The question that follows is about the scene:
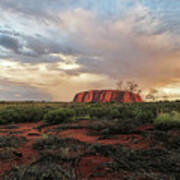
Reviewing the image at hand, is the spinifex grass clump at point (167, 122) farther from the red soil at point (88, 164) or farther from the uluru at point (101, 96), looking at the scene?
the uluru at point (101, 96)

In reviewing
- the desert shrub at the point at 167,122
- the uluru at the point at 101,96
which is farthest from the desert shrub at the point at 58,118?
the uluru at the point at 101,96

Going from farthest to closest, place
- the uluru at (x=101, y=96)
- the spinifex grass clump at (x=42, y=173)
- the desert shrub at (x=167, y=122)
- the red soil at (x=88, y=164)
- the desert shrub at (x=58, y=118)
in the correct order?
1. the uluru at (x=101, y=96)
2. the desert shrub at (x=58, y=118)
3. the desert shrub at (x=167, y=122)
4. the red soil at (x=88, y=164)
5. the spinifex grass clump at (x=42, y=173)

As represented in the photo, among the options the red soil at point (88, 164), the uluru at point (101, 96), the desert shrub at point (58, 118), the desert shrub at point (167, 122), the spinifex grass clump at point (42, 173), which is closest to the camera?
the spinifex grass clump at point (42, 173)

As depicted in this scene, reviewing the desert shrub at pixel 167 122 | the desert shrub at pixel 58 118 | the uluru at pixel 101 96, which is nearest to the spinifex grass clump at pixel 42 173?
the desert shrub at pixel 167 122

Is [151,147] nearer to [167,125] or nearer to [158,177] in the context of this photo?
[158,177]

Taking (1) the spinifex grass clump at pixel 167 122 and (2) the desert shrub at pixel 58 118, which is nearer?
(1) the spinifex grass clump at pixel 167 122

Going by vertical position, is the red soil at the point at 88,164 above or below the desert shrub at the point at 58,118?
below

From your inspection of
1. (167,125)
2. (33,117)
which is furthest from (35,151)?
(33,117)

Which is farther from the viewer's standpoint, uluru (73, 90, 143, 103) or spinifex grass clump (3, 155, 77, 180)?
uluru (73, 90, 143, 103)

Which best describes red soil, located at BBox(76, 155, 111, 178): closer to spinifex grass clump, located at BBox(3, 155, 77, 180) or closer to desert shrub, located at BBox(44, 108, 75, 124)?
spinifex grass clump, located at BBox(3, 155, 77, 180)

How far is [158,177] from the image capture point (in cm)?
304

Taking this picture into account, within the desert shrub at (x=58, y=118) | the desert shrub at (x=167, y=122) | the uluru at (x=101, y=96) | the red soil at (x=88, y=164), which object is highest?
the uluru at (x=101, y=96)

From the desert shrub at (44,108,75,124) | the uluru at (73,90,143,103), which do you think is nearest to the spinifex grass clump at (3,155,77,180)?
the desert shrub at (44,108,75,124)

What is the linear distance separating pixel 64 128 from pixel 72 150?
13.8 ft
